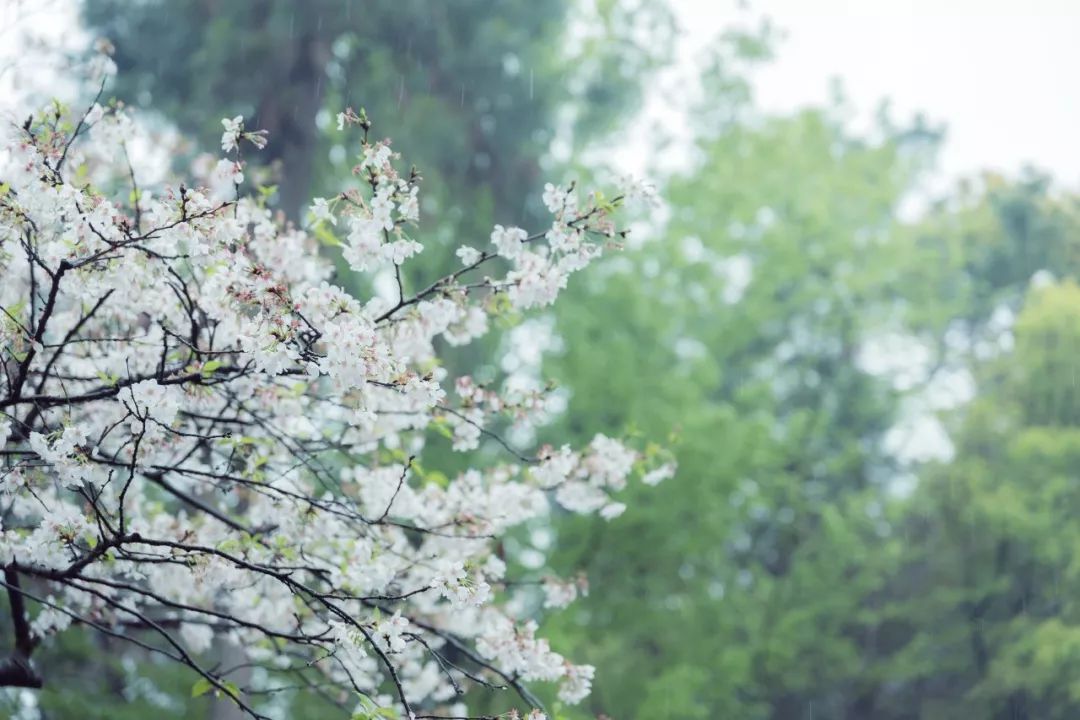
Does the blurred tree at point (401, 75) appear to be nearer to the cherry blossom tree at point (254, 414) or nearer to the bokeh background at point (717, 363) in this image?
the bokeh background at point (717, 363)

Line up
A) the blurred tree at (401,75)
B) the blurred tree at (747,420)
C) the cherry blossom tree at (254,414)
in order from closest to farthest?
1. the cherry blossom tree at (254,414)
2. the blurred tree at (747,420)
3. the blurred tree at (401,75)

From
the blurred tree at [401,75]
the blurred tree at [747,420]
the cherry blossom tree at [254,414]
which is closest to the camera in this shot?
the cherry blossom tree at [254,414]

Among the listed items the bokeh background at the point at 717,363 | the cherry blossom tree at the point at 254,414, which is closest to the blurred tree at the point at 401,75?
the bokeh background at the point at 717,363

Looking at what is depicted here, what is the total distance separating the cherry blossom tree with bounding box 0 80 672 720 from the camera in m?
3.23

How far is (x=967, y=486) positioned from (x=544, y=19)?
302 inches

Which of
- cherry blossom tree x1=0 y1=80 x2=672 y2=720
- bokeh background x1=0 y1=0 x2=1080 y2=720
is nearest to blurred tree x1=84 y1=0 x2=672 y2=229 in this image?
bokeh background x1=0 y1=0 x2=1080 y2=720

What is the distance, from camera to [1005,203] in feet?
61.4

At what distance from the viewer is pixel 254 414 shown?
4.13 meters

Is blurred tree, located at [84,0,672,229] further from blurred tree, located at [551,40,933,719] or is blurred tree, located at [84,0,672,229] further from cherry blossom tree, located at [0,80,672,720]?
cherry blossom tree, located at [0,80,672,720]

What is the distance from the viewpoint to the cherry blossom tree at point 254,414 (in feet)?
10.6

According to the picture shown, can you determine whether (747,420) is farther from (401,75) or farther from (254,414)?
(254,414)

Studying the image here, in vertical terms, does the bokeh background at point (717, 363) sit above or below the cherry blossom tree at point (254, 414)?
above

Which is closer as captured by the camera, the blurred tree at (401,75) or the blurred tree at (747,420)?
the blurred tree at (747,420)

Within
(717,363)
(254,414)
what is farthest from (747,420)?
(254,414)
